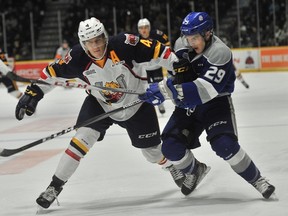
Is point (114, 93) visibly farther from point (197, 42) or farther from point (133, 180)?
point (133, 180)

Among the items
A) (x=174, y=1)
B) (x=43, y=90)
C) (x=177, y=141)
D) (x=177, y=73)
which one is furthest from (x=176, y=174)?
(x=174, y=1)

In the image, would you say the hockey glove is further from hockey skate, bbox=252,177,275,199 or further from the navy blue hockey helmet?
hockey skate, bbox=252,177,275,199

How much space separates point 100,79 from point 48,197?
715 mm

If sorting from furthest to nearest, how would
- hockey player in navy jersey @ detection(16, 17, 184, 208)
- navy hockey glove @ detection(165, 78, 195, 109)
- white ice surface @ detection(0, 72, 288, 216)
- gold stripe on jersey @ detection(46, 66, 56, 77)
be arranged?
gold stripe on jersey @ detection(46, 66, 56, 77), hockey player in navy jersey @ detection(16, 17, 184, 208), white ice surface @ detection(0, 72, 288, 216), navy hockey glove @ detection(165, 78, 195, 109)

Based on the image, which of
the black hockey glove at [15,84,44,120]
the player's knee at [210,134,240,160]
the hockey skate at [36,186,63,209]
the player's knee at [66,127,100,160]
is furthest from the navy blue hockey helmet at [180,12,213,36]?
the hockey skate at [36,186,63,209]

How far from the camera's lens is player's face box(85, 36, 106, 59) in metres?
3.27

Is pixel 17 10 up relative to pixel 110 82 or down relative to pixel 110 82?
down

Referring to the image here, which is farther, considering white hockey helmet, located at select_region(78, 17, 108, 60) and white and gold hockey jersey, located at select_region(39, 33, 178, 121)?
white and gold hockey jersey, located at select_region(39, 33, 178, 121)

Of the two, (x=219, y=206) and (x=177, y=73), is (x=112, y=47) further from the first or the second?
(x=219, y=206)

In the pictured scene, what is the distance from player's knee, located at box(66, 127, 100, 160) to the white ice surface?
305 millimetres

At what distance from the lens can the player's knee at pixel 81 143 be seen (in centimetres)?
335

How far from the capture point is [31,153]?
521 cm

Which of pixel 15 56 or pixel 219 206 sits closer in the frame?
pixel 219 206

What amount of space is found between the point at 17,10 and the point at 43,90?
1353 centimetres
